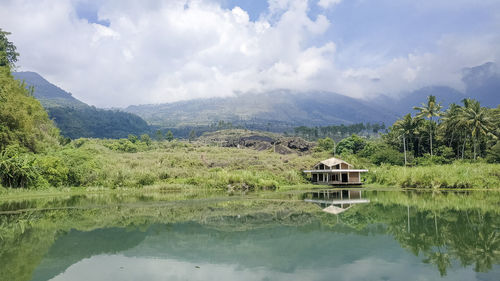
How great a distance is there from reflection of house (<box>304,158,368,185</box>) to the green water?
2425 centimetres

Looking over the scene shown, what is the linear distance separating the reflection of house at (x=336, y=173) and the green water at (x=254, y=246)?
24245mm

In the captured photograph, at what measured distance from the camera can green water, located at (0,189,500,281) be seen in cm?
677

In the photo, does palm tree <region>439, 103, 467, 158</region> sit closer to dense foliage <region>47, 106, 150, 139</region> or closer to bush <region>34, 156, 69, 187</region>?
bush <region>34, 156, 69, 187</region>

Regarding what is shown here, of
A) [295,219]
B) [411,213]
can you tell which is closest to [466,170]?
[411,213]

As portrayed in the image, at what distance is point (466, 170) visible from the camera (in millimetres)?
29672

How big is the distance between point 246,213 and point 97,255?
7.59 meters

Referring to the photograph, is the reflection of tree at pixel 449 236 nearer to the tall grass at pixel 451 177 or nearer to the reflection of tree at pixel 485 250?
the reflection of tree at pixel 485 250

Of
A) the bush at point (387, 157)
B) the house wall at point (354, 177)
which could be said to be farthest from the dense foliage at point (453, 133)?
the house wall at point (354, 177)

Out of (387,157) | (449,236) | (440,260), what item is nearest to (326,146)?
(387,157)

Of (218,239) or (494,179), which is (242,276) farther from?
(494,179)

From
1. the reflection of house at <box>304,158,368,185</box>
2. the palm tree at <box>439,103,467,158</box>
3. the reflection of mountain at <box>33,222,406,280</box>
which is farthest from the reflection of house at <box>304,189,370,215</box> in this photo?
the palm tree at <box>439,103,467,158</box>

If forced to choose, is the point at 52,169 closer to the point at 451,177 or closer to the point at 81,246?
the point at 81,246

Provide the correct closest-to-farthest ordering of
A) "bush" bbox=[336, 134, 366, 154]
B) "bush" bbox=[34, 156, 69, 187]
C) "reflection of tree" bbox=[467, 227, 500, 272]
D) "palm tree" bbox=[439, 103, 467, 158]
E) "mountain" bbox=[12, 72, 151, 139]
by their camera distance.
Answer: "reflection of tree" bbox=[467, 227, 500, 272]
"bush" bbox=[34, 156, 69, 187]
"palm tree" bbox=[439, 103, 467, 158]
"bush" bbox=[336, 134, 366, 154]
"mountain" bbox=[12, 72, 151, 139]

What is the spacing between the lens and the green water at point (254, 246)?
6.77m
